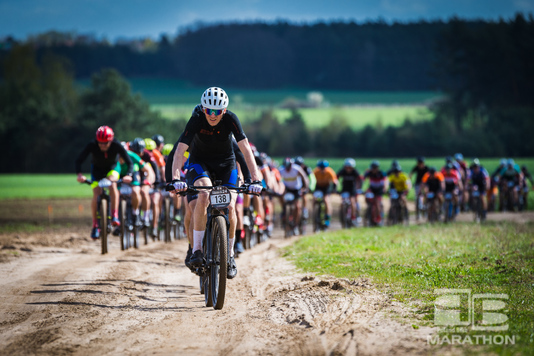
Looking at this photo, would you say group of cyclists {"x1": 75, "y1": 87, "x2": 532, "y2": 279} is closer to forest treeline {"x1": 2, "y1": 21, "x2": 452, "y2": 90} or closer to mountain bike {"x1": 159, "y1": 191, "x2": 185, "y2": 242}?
mountain bike {"x1": 159, "y1": 191, "x2": 185, "y2": 242}

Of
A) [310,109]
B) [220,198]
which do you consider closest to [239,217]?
[220,198]

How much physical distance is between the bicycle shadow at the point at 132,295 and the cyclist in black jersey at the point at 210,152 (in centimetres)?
69

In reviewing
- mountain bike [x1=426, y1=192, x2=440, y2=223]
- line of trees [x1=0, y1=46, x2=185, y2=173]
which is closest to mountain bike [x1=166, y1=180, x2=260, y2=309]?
mountain bike [x1=426, y1=192, x2=440, y2=223]

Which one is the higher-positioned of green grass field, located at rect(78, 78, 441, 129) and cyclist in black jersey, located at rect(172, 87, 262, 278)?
green grass field, located at rect(78, 78, 441, 129)

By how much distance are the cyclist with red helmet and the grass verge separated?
3465 millimetres

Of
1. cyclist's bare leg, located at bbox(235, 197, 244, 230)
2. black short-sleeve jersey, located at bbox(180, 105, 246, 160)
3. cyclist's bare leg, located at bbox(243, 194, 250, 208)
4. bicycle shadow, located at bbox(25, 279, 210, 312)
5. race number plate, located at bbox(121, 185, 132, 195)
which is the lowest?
bicycle shadow, located at bbox(25, 279, 210, 312)

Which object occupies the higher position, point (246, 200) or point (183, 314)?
point (246, 200)

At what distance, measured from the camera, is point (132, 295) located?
852 centimetres

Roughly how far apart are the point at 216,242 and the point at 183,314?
0.88 meters

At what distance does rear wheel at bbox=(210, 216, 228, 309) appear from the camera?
738 cm

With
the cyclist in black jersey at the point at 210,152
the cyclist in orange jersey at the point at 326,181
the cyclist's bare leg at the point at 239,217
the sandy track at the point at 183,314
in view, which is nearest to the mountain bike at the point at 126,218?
the sandy track at the point at 183,314

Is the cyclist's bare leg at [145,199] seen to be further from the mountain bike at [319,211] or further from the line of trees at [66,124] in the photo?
the line of trees at [66,124]

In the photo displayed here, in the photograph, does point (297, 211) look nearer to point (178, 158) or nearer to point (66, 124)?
point (178, 158)

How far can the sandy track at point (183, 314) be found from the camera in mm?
5965
